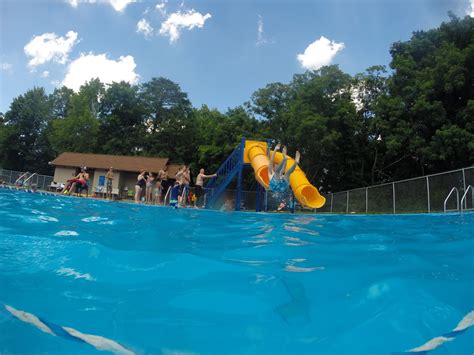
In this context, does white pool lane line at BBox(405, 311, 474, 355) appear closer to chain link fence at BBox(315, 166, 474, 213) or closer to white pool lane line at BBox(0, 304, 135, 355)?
white pool lane line at BBox(0, 304, 135, 355)

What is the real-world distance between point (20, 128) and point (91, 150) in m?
11.4

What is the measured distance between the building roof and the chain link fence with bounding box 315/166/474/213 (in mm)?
18965

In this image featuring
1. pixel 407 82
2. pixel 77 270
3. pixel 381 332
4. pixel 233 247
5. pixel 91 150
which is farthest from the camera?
pixel 91 150

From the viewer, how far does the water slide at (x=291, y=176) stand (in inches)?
470

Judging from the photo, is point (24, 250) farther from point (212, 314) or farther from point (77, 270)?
point (212, 314)

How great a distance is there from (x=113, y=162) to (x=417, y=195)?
25.7m

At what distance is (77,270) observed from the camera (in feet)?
9.77

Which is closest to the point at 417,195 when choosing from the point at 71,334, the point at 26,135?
the point at 71,334

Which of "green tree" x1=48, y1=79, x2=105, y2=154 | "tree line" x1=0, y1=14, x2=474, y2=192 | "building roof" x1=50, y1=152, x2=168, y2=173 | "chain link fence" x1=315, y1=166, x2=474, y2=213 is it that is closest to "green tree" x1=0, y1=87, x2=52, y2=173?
"tree line" x1=0, y1=14, x2=474, y2=192

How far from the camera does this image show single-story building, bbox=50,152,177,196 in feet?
97.2

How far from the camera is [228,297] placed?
2.40 metres

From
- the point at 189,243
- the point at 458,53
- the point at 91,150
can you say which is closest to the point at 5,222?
the point at 189,243

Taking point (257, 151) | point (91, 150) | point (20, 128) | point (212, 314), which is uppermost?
point (20, 128)

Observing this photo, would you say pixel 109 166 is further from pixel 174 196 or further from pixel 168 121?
pixel 174 196
